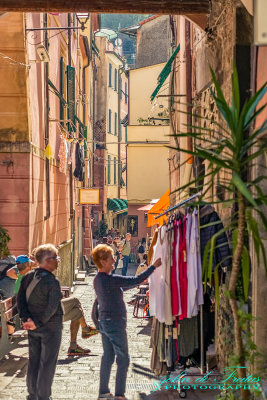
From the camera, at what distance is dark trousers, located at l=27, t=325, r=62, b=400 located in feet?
22.4

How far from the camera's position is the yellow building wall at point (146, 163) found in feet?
110

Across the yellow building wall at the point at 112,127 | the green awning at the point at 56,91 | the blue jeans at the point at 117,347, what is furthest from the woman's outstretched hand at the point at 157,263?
the yellow building wall at the point at 112,127

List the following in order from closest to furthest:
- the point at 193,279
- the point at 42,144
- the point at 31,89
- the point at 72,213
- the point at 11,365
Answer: the point at 193,279 → the point at 11,365 → the point at 31,89 → the point at 42,144 → the point at 72,213

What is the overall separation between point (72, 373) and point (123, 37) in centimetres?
6465

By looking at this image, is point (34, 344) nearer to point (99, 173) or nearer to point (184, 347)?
point (184, 347)

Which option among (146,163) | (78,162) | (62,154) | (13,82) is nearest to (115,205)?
(146,163)

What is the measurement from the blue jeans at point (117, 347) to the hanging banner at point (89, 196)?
65.9 ft

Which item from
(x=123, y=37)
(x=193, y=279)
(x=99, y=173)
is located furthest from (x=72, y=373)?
(x=123, y=37)

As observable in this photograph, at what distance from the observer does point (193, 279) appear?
7418mm

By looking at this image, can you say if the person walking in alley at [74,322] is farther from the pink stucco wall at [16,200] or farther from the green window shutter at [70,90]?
the green window shutter at [70,90]

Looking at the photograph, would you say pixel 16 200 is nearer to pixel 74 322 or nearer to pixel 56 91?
pixel 74 322

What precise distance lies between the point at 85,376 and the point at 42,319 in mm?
2257

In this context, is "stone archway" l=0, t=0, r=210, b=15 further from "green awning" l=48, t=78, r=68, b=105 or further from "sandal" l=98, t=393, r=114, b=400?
"green awning" l=48, t=78, r=68, b=105

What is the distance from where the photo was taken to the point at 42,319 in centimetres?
686
